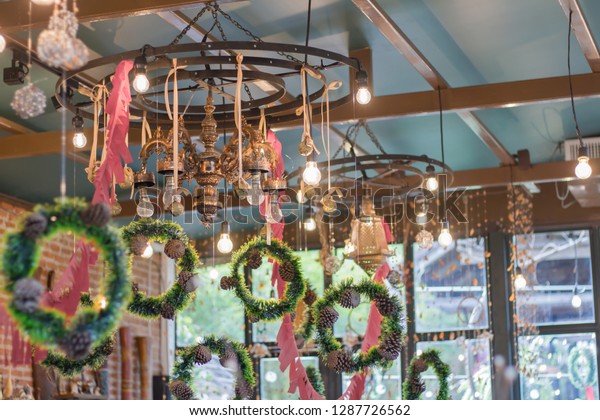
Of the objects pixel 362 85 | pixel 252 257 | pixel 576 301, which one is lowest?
pixel 576 301

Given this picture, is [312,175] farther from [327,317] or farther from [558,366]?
[558,366]

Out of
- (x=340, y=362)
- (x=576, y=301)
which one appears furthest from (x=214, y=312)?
(x=340, y=362)

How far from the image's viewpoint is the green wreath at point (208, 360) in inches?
176

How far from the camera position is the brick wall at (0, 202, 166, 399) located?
852 centimetres

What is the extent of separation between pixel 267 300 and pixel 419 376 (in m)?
0.88

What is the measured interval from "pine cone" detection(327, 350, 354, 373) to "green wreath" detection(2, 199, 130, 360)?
2.36 metres

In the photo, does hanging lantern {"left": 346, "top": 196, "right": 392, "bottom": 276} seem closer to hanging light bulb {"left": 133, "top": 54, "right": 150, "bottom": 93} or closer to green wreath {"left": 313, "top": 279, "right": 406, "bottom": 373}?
green wreath {"left": 313, "top": 279, "right": 406, "bottom": 373}

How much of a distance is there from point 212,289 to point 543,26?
581 centimetres

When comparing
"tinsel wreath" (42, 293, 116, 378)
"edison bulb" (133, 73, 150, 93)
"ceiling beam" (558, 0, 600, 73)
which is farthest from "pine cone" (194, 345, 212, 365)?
"ceiling beam" (558, 0, 600, 73)

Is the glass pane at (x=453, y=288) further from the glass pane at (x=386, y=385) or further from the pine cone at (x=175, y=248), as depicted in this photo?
the pine cone at (x=175, y=248)

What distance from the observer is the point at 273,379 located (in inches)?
419

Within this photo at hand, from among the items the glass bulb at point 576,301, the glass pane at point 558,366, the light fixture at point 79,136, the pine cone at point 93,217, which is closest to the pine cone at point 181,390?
the light fixture at point 79,136

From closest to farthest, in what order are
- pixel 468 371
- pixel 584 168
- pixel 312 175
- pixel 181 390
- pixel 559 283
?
pixel 181 390 < pixel 312 175 < pixel 584 168 < pixel 559 283 < pixel 468 371
